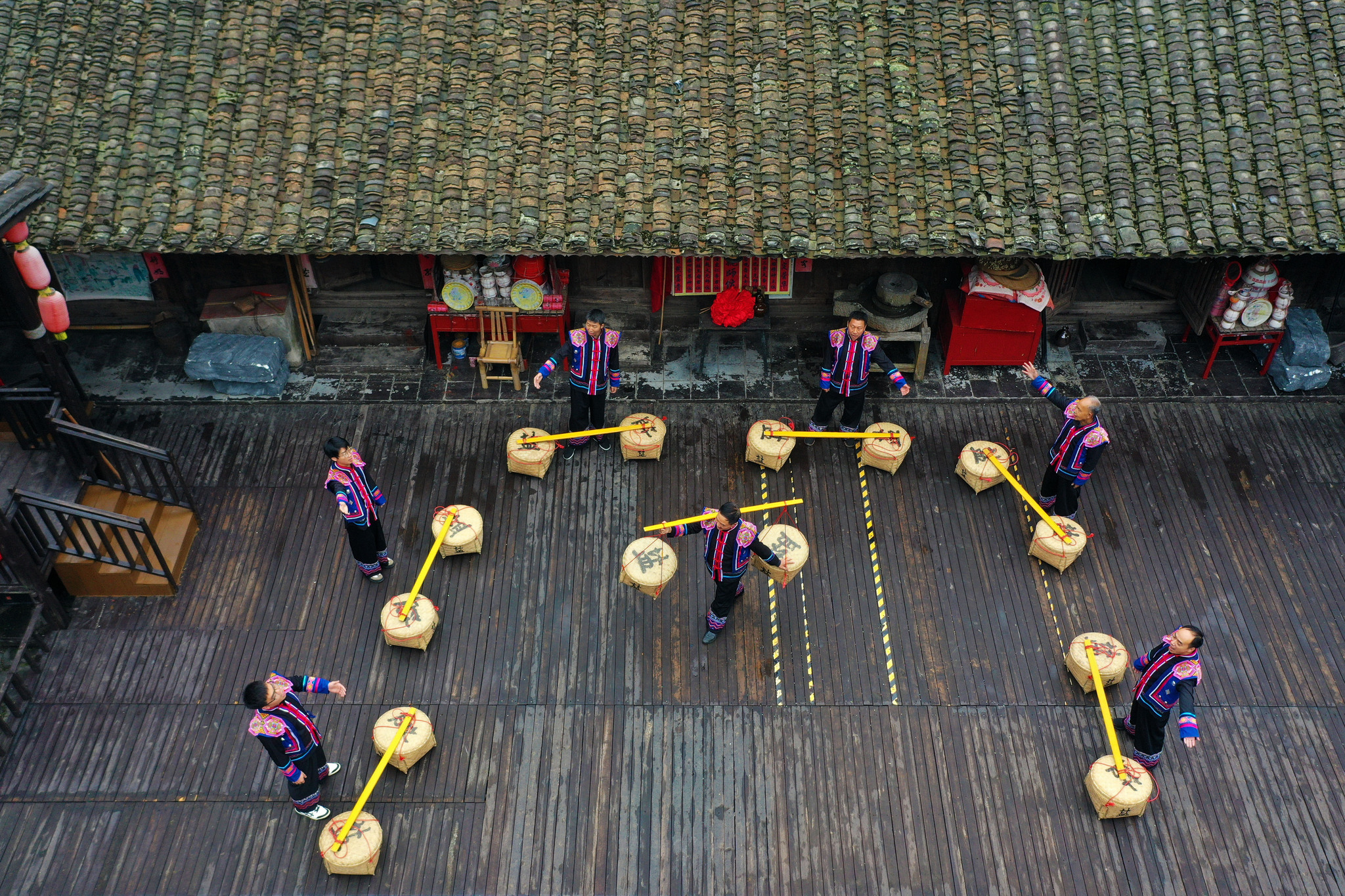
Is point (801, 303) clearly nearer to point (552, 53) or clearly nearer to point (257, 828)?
point (552, 53)

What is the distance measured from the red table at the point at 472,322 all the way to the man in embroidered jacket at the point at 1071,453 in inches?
241

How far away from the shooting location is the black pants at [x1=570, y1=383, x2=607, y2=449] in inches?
504

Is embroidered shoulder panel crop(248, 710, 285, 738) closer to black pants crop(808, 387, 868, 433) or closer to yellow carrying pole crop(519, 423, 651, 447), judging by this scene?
yellow carrying pole crop(519, 423, 651, 447)

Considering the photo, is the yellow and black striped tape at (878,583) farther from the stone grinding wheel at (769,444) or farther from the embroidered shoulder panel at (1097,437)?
the embroidered shoulder panel at (1097,437)

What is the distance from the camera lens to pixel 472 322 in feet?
46.2

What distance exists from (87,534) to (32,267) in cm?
288

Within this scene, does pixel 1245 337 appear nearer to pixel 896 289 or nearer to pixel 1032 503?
pixel 1032 503

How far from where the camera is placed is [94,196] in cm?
1189

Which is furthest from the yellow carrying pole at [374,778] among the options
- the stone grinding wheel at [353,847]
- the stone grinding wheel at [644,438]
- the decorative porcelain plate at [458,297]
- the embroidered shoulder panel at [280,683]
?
the decorative porcelain plate at [458,297]

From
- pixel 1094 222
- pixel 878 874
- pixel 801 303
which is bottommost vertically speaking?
pixel 878 874

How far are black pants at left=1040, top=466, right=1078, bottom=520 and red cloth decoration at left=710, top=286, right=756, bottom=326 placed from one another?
4385 millimetres

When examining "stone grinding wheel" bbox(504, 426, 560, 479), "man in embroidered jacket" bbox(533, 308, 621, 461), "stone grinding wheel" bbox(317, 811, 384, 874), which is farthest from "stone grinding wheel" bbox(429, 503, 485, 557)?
"stone grinding wheel" bbox(317, 811, 384, 874)

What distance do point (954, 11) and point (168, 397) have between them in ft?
37.5

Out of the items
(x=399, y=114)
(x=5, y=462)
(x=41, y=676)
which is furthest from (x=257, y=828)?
(x=399, y=114)
